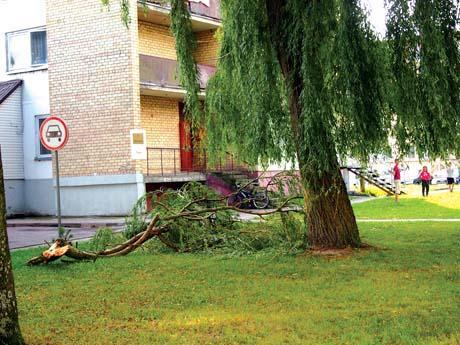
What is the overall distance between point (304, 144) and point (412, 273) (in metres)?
2.67

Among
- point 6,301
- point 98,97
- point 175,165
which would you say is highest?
point 98,97

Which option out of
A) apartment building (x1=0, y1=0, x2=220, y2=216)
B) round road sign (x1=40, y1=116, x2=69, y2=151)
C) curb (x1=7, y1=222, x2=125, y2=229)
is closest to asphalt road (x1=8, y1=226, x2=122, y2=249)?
curb (x1=7, y1=222, x2=125, y2=229)

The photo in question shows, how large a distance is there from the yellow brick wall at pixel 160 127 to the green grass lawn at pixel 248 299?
1496 centimetres

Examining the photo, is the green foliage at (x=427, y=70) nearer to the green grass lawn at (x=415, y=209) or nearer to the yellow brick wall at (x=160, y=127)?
the green grass lawn at (x=415, y=209)

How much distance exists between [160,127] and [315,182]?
1686 cm

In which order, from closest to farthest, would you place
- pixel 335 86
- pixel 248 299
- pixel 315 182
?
pixel 248 299 → pixel 335 86 → pixel 315 182

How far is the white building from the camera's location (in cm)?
2706

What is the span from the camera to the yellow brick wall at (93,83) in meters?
24.6

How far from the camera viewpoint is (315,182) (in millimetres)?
11367

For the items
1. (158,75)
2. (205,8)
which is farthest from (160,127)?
(205,8)

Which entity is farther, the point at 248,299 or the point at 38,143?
the point at 38,143

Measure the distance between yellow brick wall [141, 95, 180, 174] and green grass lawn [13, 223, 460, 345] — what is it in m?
15.0

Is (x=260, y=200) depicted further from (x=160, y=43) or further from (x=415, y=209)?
(x=160, y=43)

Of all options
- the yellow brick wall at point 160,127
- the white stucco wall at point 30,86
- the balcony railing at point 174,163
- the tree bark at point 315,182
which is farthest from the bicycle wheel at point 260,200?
the white stucco wall at point 30,86
